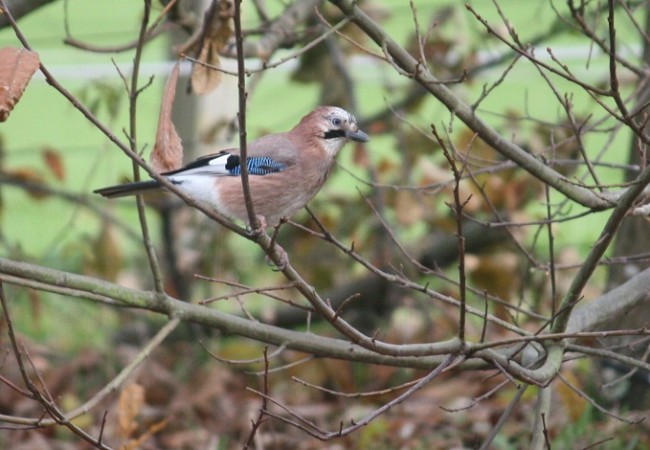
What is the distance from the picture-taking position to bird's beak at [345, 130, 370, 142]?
13.2 ft

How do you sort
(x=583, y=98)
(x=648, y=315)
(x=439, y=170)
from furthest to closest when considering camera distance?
(x=583, y=98) < (x=439, y=170) < (x=648, y=315)

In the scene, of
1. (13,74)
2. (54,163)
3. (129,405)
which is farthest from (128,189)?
(54,163)

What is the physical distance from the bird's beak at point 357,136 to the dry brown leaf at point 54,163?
10.4 feet

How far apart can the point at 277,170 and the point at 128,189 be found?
73cm

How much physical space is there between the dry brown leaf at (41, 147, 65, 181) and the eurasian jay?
2.88 m

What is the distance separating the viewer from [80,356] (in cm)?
664

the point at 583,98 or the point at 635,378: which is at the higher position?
the point at 583,98

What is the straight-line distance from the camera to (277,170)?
405 cm

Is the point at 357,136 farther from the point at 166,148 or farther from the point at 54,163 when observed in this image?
the point at 54,163

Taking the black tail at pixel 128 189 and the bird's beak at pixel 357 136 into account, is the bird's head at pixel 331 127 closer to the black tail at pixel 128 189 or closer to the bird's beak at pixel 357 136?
the bird's beak at pixel 357 136

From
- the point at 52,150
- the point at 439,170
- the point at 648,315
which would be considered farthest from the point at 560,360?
the point at 52,150

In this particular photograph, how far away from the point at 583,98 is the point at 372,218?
29.0ft

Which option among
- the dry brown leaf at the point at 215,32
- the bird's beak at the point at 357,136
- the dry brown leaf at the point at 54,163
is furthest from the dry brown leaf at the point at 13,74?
the dry brown leaf at the point at 54,163

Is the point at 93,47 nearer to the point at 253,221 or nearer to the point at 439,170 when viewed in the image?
the point at 253,221
